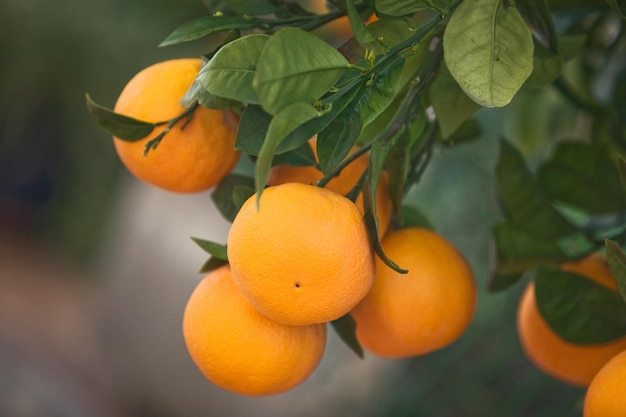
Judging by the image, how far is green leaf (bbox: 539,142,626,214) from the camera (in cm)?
69

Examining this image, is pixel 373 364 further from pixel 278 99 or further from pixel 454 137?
pixel 278 99

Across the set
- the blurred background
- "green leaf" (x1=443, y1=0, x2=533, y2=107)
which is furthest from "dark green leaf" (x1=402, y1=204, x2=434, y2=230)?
the blurred background

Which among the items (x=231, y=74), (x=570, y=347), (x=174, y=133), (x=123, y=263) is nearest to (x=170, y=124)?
(x=174, y=133)

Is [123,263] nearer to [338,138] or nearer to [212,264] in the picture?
[212,264]

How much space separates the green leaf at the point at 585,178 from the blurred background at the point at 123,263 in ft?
1.12

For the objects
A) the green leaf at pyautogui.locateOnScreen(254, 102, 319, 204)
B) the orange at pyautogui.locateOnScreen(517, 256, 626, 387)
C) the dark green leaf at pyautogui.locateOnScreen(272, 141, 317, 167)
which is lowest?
the orange at pyautogui.locateOnScreen(517, 256, 626, 387)

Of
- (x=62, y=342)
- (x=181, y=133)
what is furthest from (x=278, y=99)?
(x=62, y=342)

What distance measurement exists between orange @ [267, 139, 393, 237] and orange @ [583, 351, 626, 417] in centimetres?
17

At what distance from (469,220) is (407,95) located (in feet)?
3.15

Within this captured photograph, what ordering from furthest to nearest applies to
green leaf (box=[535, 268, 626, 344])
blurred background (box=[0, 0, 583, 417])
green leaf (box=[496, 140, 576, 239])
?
blurred background (box=[0, 0, 583, 417]) < green leaf (box=[496, 140, 576, 239]) < green leaf (box=[535, 268, 626, 344])

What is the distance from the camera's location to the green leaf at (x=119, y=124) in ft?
1.66

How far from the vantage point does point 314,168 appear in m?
0.54

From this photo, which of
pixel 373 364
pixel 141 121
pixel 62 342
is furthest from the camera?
pixel 62 342

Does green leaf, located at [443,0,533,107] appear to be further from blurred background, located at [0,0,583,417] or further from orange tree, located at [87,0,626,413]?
blurred background, located at [0,0,583,417]
